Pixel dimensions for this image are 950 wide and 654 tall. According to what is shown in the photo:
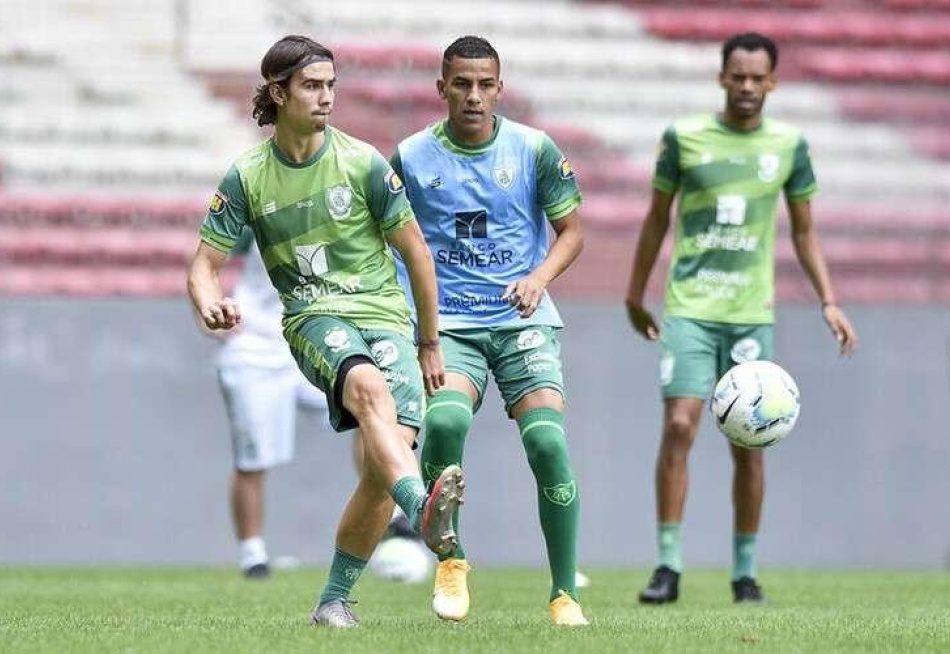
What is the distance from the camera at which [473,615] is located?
7.39 meters

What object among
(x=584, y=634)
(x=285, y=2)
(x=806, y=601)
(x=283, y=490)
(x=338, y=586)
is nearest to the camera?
(x=584, y=634)

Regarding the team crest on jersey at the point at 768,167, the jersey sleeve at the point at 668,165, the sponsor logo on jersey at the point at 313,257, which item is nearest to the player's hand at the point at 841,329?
the team crest on jersey at the point at 768,167

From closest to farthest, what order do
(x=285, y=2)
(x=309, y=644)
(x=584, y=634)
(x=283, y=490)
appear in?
(x=309, y=644) < (x=584, y=634) < (x=283, y=490) < (x=285, y=2)

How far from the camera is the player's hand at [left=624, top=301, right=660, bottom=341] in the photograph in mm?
8883

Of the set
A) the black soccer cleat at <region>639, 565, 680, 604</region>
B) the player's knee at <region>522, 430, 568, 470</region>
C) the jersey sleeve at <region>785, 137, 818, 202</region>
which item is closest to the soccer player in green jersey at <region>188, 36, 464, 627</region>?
the player's knee at <region>522, 430, 568, 470</region>

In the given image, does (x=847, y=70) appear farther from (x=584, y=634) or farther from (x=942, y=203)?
(x=584, y=634)

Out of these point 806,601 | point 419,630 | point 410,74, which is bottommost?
point 806,601

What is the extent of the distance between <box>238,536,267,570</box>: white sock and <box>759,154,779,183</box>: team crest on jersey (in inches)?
128

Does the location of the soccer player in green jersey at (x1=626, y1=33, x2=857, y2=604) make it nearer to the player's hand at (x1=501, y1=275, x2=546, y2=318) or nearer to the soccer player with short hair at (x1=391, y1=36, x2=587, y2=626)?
the soccer player with short hair at (x1=391, y1=36, x2=587, y2=626)

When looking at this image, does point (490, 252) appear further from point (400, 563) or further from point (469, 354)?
point (400, 563)

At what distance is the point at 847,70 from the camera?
1346cm

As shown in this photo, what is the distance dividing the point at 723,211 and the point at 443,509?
3362mm

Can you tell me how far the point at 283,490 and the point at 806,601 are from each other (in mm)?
4258

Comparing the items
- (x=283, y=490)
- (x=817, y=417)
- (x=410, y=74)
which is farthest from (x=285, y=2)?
(x=817, y=417)
